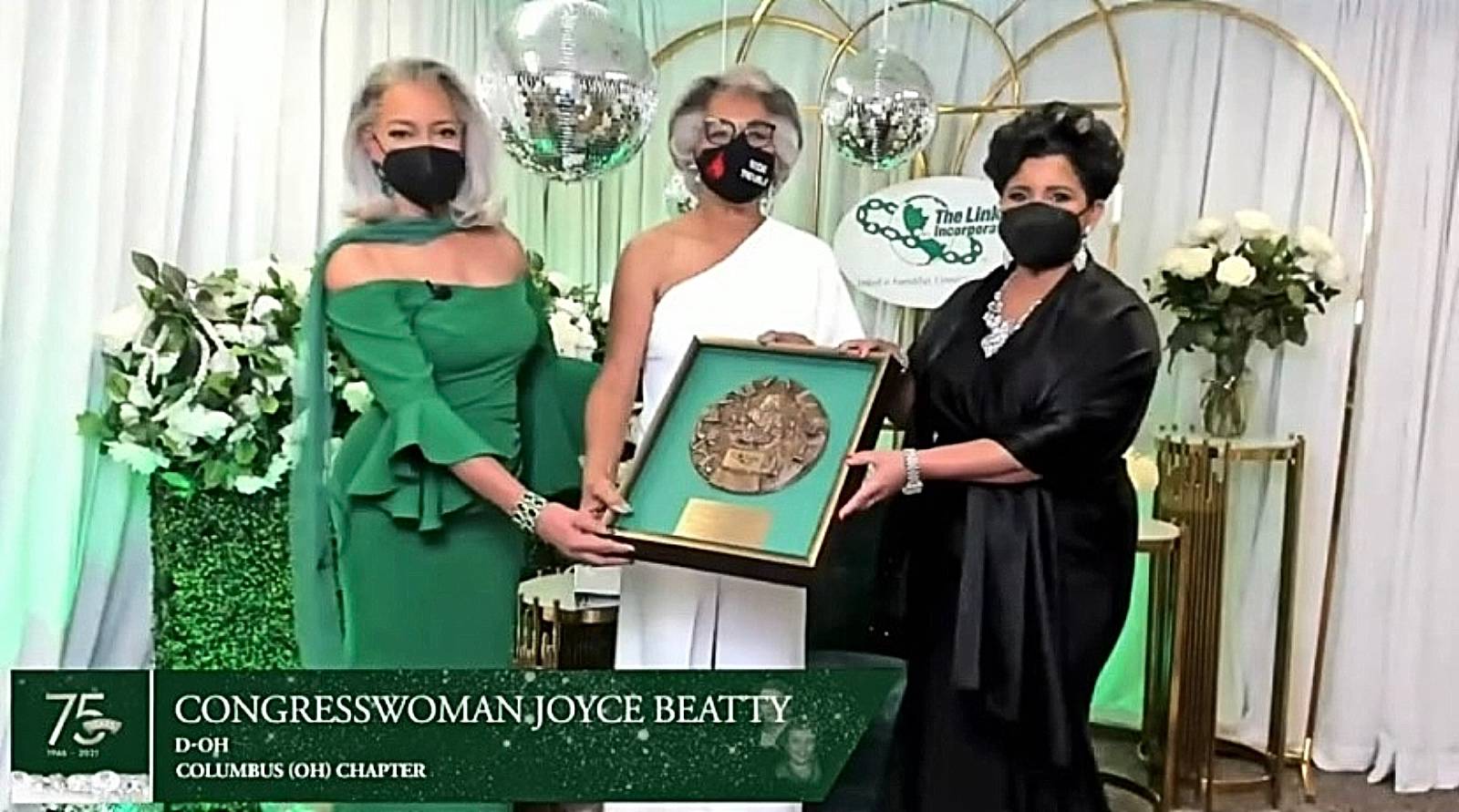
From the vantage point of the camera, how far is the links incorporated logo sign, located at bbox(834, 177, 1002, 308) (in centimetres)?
356

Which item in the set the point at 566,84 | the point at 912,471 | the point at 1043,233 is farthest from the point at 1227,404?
the point at 566,84

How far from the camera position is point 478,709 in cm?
173

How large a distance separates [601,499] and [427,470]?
0.23m

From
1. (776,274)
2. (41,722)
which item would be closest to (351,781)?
(41,722)

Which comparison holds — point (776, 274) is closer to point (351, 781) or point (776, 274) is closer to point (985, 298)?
point (985, 298)

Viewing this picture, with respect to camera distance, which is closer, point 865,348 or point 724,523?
point 724,523

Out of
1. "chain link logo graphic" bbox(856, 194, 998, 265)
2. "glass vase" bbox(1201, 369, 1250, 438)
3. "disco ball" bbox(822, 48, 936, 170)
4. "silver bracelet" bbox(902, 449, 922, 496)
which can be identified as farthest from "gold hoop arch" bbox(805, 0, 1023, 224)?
"silver bracelet" bbox(902, 449, 922, 496)

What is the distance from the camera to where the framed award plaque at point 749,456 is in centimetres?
189

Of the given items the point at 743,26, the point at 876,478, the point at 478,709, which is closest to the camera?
the point at 478,709

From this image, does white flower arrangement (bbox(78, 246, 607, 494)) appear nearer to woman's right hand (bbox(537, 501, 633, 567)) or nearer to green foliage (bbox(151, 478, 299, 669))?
green foliage (bbox(151, 478, 299, 669))

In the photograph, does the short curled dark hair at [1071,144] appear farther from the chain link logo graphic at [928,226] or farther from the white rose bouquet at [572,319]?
the chain link logo graphic at [928,226]

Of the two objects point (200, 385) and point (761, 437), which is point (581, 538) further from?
point (200, 385)

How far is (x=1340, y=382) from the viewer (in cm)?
337

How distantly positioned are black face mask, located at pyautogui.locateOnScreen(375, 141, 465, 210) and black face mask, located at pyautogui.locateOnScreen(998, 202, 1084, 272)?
78 cm
